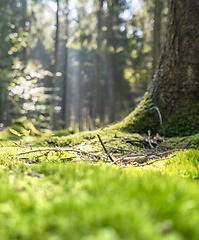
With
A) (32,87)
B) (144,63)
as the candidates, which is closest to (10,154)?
(32,87)

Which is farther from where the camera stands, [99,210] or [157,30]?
[157,30]

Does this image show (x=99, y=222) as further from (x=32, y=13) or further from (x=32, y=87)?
(x=32, y=13)

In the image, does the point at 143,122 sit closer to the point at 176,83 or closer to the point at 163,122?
the point at 163,122

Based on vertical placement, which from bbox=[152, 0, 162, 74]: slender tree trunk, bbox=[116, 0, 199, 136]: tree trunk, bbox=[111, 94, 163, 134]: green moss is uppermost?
bbox=[152, 0, 162, 74]: slender tree trunk

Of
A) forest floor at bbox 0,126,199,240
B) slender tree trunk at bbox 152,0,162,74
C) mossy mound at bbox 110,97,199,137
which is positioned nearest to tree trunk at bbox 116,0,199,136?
mossy mound at bbox 110,97,199,137

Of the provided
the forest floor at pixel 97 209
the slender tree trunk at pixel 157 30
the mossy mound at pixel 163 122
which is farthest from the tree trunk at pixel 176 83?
the slender tree trunk at pixel 157 30

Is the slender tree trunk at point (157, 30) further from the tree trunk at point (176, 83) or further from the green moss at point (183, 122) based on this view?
the green moss at point (183, 122)

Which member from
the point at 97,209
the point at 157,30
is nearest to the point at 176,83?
the point at 97,209

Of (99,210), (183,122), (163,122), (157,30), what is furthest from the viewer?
(157,30)

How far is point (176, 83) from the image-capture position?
15.0ft

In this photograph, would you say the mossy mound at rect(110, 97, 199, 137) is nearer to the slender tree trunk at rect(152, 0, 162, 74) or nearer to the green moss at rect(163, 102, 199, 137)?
the green moss at rect(163, 102, 199, 137)

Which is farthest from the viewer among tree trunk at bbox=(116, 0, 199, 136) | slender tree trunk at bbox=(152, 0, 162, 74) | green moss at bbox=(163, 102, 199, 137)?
slender tree trunk at bbox=(152, 0, 162, 74)

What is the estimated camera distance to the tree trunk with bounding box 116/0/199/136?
439 cm

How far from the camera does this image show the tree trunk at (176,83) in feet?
14.4
